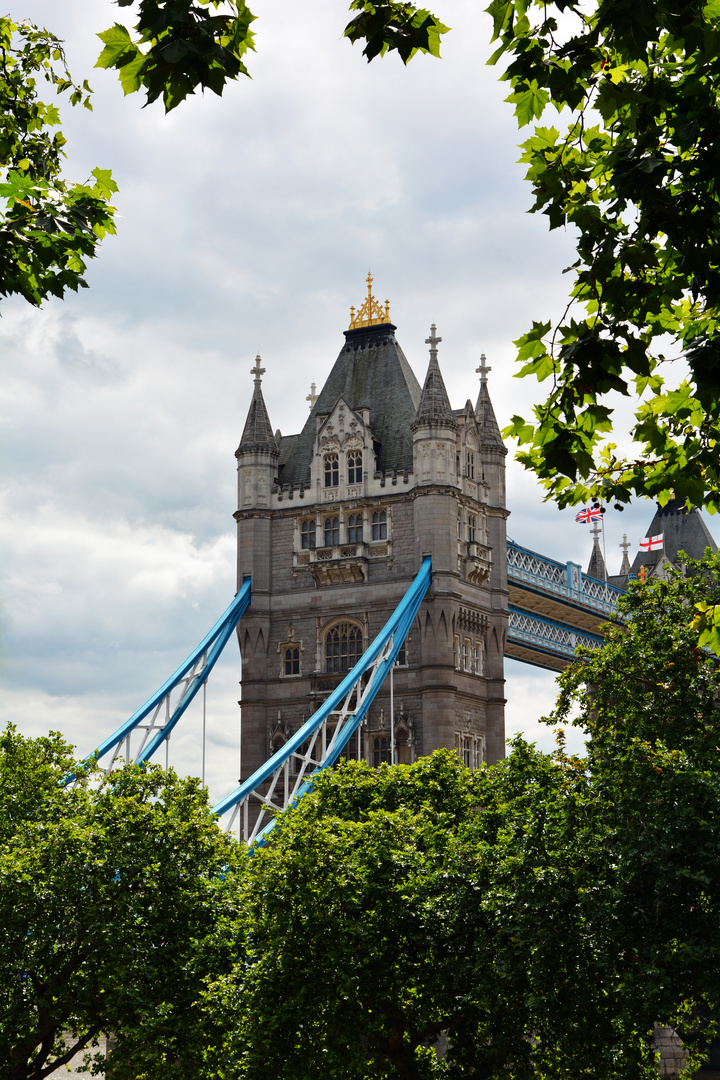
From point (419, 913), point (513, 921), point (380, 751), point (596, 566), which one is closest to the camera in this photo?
point (513, 921)

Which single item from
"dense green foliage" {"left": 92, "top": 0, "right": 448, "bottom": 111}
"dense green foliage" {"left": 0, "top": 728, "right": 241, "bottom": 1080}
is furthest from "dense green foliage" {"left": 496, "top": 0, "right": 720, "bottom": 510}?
"dense green foliage" {"left": 0, "top": 728, "right": 241, "bottom": 1080}

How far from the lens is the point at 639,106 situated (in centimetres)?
935

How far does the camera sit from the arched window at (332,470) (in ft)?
199

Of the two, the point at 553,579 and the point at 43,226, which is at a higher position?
the point at 553,579

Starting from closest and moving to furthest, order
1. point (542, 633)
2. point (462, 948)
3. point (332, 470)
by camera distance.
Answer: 1. point (462, 948)
2. point (332, 470)
3. point (542, 633)

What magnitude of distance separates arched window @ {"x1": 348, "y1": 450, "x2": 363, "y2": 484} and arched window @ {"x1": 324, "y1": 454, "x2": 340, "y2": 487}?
2.04ft

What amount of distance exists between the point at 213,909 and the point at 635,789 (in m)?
10.5

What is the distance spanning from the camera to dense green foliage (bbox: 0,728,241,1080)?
88.0 ft

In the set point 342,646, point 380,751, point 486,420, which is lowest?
point 380,751

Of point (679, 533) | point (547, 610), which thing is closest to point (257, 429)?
point (547, 610)

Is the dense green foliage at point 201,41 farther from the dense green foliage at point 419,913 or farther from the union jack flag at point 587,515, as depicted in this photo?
the union jack flag at point 587,515

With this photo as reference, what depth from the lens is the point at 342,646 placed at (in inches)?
2313

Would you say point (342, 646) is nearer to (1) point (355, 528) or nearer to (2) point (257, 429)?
(1) point (355, 528)

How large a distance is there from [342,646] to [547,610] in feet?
98.4
